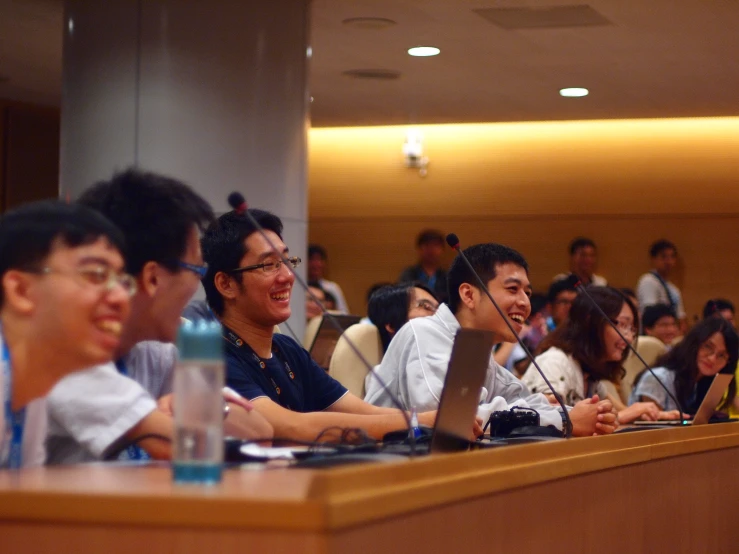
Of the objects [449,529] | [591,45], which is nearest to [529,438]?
[449,529]

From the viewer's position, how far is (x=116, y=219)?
2.35 m

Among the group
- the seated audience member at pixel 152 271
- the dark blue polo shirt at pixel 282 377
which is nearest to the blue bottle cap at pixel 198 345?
the seated audience member at pixel 152 271

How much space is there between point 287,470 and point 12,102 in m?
9.41

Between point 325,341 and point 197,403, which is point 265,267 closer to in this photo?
point 197,403


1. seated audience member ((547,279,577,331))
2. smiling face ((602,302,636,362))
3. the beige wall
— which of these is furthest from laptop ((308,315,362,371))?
the beige wall

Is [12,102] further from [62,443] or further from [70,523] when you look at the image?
[70,523]

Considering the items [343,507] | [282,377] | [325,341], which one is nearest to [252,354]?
[282,377]

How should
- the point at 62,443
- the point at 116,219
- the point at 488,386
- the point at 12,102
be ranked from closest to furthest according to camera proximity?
1. the point at 62,443
2. the point at 116,219
3. the point at 488,386
4. the point at 12,102

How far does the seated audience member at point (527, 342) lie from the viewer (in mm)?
6543

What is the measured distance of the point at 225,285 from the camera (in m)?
3.18

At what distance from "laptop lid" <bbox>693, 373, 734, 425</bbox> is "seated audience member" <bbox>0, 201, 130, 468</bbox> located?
2.66m

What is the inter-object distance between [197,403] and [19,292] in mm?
373

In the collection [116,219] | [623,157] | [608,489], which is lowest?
[608,489]

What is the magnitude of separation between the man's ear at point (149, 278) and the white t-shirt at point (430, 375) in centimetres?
131
